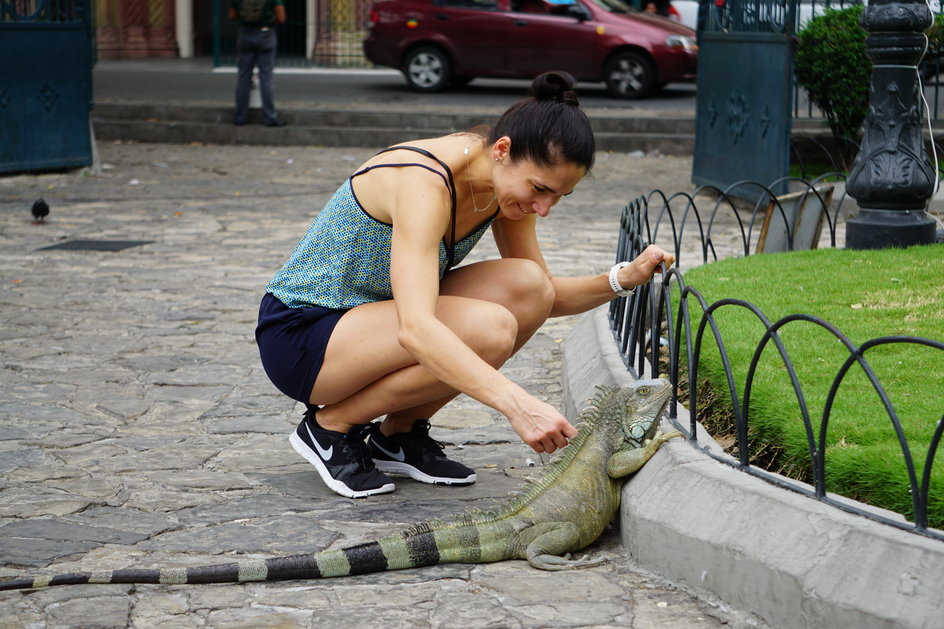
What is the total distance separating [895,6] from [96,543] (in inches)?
198

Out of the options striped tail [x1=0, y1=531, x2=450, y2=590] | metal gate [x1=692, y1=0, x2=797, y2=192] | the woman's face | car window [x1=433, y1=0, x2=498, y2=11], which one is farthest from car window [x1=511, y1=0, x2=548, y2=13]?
striped tail [x1=0, y1=531, x2=450, y2=590]

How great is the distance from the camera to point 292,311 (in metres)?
4.30

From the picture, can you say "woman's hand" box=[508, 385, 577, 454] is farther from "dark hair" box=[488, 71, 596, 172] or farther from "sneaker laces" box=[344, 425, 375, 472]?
"sneaker laces" box=[344, 425, 375, 472]

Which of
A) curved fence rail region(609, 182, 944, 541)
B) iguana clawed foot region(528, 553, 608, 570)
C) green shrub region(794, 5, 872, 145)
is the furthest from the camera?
green shrub region(794, 5, 872, 145)

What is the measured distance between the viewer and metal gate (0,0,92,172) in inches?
499

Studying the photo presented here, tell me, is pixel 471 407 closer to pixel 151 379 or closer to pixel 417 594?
pixel 151 379

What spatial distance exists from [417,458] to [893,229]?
3.71 m

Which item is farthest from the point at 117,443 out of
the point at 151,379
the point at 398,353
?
the point at 398,353

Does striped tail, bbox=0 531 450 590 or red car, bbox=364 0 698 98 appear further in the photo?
red car, bbox=364 0 698 98

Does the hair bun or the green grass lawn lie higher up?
the hair bun

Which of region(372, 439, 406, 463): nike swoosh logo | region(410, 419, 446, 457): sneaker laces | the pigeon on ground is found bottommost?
region(372, 439, 406, 463): nike swoosh logo

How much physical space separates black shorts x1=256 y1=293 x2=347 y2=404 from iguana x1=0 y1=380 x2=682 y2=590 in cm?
82

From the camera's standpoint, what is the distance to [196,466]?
15.4 ft

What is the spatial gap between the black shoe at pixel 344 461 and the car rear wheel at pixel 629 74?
15930 millimetres
